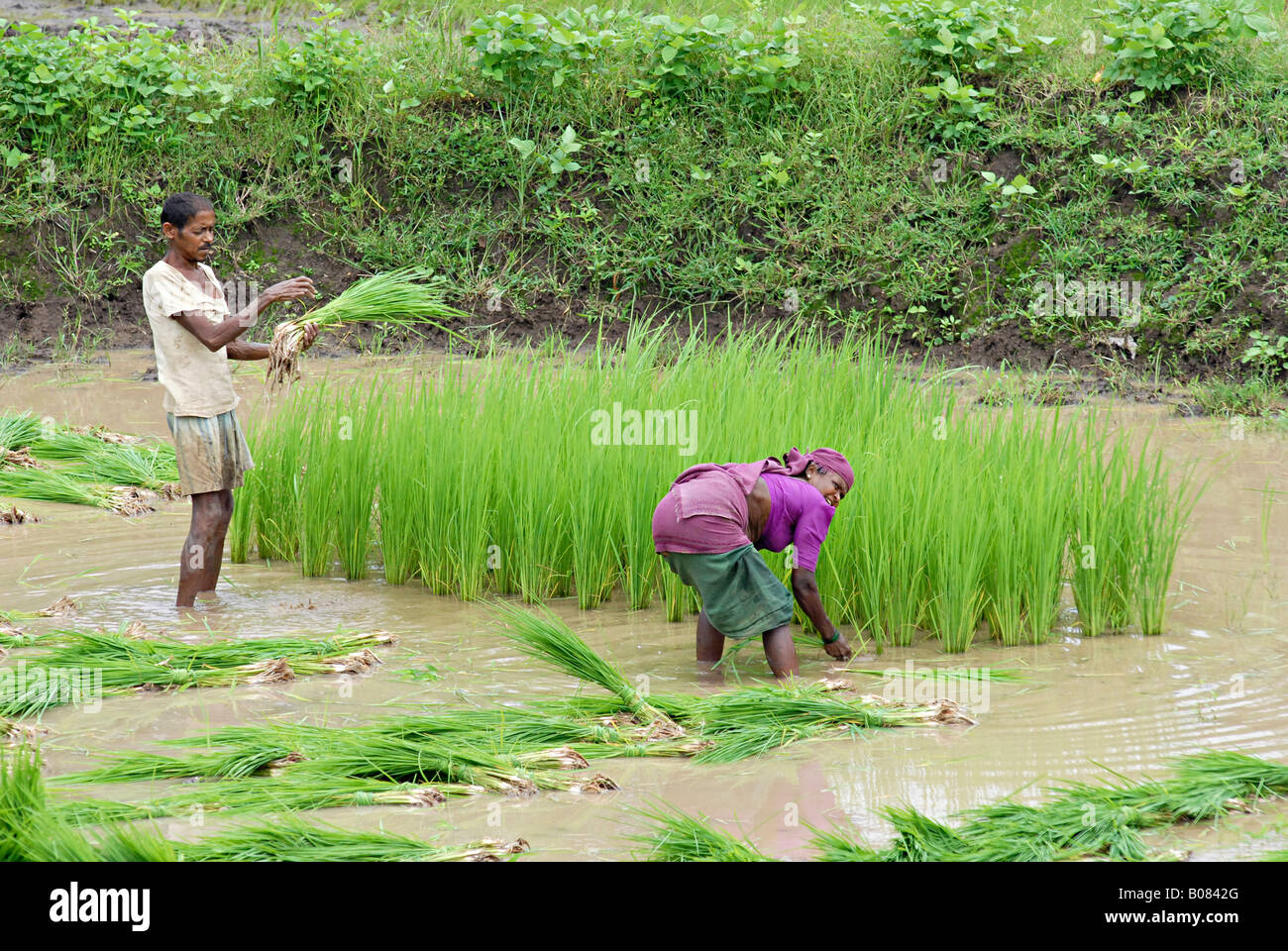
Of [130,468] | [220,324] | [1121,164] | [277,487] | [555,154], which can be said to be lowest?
[130,468]

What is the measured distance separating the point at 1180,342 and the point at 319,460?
19.7 ft

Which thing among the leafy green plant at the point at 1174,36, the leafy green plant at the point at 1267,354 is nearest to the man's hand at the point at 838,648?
the leafy green plant at the point at 1267,354

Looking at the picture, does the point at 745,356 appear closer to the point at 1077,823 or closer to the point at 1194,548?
the point at 1194,548

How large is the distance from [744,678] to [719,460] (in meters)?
1.08

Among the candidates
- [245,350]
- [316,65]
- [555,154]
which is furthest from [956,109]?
[245,350]

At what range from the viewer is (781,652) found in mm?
4270

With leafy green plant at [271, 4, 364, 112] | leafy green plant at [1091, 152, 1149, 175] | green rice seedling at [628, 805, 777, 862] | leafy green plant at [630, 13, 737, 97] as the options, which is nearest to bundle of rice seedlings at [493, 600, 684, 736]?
green rice seedling at [628, 805, 777, 862]

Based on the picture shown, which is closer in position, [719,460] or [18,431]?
[719,460]

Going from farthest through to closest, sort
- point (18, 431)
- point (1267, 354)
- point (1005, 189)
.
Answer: point (1005, 189) < point (1267, 354) < point (18, 431)

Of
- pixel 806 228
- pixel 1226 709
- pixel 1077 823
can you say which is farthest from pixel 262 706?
pixel 806 228

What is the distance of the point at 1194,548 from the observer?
19.1 feet

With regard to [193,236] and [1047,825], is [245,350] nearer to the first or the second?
[193,236]

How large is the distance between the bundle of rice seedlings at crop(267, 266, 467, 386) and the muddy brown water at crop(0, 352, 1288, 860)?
3.12ft
